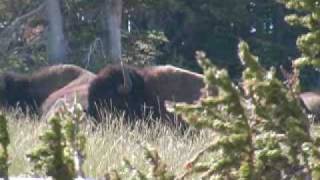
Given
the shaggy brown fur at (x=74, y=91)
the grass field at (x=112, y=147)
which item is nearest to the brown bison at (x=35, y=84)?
the shaggy brown fur at (x=74, y=91)

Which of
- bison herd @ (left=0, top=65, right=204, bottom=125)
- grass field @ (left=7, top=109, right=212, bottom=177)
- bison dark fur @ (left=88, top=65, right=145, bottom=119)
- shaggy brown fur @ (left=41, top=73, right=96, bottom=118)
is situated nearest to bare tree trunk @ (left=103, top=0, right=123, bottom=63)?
shaggy brown fur @ (left=41, top=73, right=96, bottom=118)

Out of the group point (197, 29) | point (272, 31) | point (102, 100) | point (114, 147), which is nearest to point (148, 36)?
point (197, 29)

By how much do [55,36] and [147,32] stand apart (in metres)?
2.73

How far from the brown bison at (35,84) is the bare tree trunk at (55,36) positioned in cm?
839

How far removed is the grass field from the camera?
27.5 ft

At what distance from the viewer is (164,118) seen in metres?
16.0

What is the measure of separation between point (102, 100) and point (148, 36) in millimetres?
12901

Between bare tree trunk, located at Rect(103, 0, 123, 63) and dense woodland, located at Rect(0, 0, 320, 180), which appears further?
bare tree trunk, located at Rect(103, 0, 123, 63)

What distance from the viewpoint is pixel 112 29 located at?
28281mm

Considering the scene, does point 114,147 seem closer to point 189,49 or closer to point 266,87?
point 266,87

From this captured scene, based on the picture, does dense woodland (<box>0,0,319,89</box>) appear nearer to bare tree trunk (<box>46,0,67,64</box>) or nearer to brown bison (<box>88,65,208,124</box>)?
bare tree trunk (<box>46,0,67,64</box>)

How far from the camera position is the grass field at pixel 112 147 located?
330 inches

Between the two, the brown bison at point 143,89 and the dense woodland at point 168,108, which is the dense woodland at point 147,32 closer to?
the dense woodland at point 168,108

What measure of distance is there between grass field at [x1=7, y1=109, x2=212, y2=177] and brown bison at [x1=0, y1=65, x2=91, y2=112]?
563 centimetres
